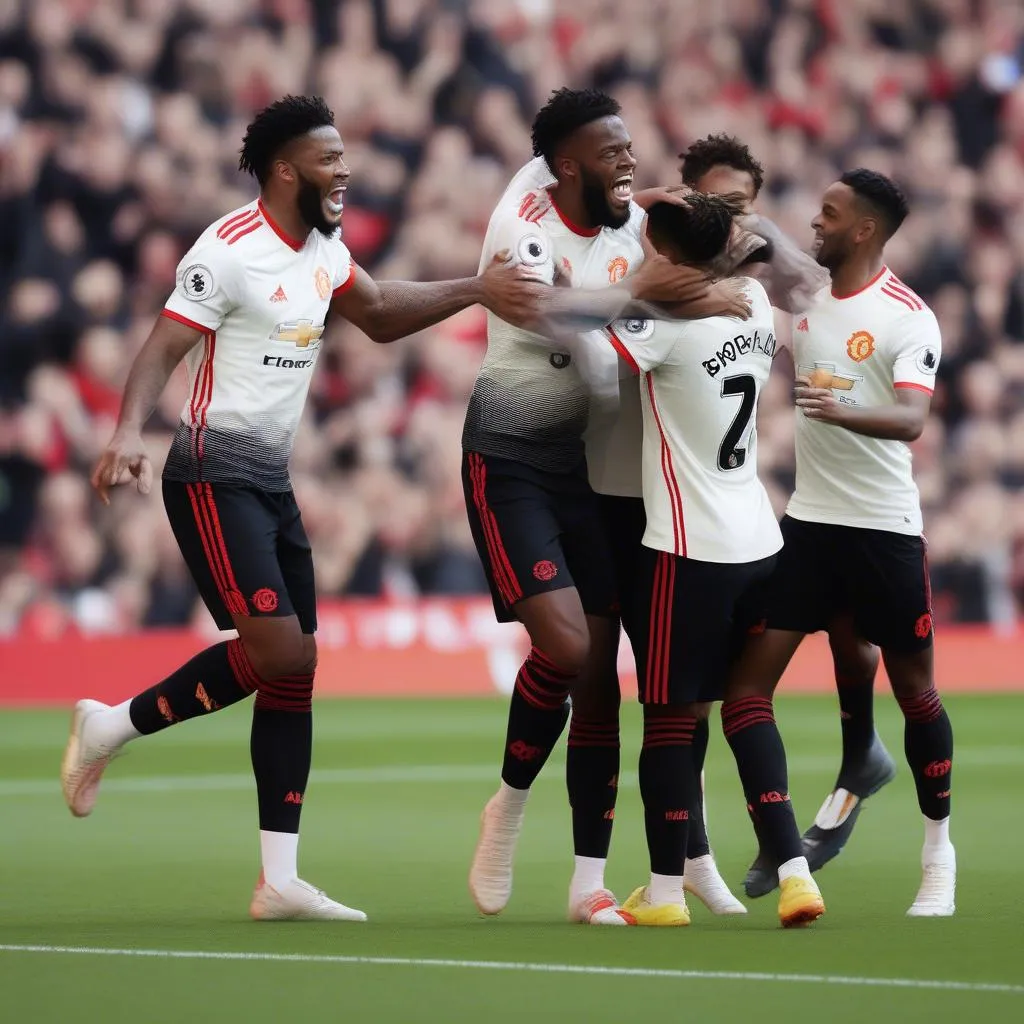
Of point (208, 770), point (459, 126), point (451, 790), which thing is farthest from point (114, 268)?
point (451, 790)

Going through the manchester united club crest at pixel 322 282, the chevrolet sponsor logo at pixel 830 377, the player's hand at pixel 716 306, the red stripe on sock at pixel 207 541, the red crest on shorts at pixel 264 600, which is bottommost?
the red crest on shorts at pixel 264 600

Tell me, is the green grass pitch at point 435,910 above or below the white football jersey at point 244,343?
below

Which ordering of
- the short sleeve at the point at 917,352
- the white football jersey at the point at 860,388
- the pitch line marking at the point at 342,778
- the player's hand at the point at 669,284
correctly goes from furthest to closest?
the pitch line marking at the point at 342,778 < the white football jersey at the point at 860,388 < the short sleeve at the point at 917,352 < the player's hand at the point at 669,284

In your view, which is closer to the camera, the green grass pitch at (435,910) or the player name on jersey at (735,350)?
the green grass pitch at (435,910)

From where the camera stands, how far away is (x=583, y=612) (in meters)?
6.80

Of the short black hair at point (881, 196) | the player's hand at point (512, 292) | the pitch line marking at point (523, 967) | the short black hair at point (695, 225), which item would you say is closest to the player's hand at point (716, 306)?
the short black hair at point (695, 225)

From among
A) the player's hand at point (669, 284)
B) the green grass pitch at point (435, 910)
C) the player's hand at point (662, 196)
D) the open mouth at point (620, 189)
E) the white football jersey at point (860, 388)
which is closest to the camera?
the green grass pitch at point (435, 910)

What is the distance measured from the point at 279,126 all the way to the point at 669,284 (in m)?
1.42

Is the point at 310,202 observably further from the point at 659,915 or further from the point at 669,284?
the point at 659,915

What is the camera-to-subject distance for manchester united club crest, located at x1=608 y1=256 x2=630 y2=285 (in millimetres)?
6891

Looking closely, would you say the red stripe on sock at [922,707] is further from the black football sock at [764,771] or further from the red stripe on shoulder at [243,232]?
the red stripe on shoulder at [243,232]

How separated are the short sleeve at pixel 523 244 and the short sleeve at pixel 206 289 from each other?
829 millimetres

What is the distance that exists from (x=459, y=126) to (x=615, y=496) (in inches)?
448

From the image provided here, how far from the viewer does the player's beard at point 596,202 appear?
686 cm
